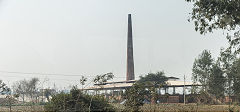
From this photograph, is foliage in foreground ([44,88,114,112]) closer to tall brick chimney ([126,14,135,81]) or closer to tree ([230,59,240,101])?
tree ([230,59,240,101])

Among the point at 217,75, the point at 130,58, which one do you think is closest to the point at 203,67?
the point at 217,75

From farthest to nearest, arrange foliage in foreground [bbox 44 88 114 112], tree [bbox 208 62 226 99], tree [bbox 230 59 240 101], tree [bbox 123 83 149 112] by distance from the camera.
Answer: tree [bbox 208 62 226 99] → tree [bbox 230 59 240 101] → tree [bbox 123 83 149 112] → foliage in foreground [bbox 44 88 114 112]

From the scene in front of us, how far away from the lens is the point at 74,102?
18.1 metres

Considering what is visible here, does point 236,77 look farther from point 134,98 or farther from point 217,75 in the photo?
point 134,98

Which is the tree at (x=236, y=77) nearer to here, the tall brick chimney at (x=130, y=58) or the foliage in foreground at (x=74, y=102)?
the foliage in foreground at (x=74, y=102)

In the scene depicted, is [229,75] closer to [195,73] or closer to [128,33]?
[195,73]

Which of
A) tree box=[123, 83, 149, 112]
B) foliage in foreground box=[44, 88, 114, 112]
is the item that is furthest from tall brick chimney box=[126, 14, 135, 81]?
foliage in foreground box=[44, 88, 114, 112]

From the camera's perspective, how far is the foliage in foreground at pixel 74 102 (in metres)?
17.7

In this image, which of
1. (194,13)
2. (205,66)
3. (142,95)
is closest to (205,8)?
(194,13)

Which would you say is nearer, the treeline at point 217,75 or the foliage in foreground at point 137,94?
the foliage in foreground at point 137,94

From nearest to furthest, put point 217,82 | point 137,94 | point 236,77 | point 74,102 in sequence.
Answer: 1. point 74,102
2. point 137,94
3. point 236,77
4. point 217,82

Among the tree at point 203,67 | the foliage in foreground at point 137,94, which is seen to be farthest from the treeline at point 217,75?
the foliage in foreground at point 137,94

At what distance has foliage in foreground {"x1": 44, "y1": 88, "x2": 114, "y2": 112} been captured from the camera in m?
17.7

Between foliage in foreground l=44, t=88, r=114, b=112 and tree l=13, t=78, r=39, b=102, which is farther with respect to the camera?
tree l=13, t=78, r=39, b=102
